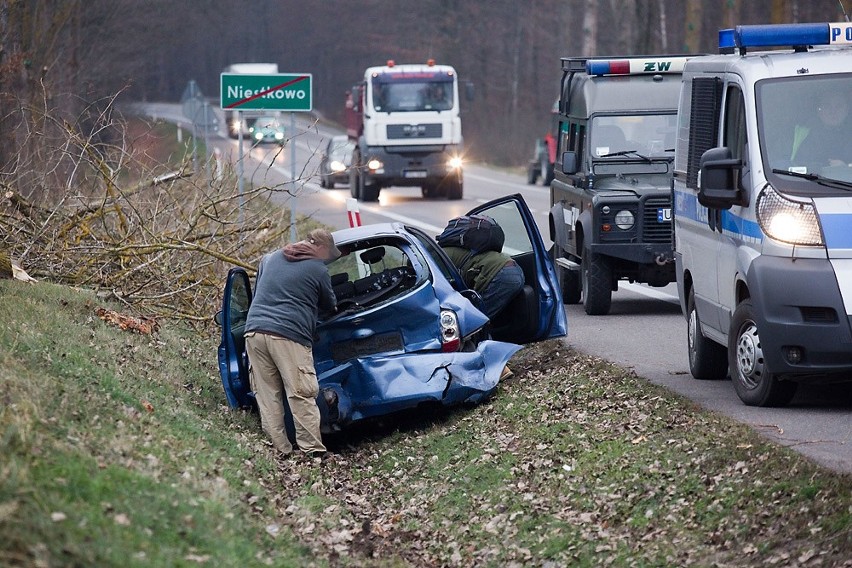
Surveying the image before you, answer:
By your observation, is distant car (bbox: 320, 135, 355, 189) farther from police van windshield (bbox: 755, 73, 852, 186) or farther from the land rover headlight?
police van windshield (bbox: 755, 73, 852, 186)

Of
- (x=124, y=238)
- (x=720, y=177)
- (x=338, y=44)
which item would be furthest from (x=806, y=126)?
(x=338, y=44)

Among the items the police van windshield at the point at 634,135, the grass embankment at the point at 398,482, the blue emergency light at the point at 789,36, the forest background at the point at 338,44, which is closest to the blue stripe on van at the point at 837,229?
the grass embankment at the point at 398,482

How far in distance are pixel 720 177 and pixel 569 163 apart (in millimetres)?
5631

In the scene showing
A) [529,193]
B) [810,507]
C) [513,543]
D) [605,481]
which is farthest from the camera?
[529,193]

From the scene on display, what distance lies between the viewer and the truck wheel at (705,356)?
1023 centimetres

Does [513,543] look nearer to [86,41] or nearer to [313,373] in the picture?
[313,373]

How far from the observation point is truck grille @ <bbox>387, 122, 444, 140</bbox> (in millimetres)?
32906

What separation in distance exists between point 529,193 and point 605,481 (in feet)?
96.9

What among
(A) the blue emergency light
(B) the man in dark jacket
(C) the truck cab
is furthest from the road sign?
(A) the blue emergency light

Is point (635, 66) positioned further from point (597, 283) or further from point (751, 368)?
point (751, 368)

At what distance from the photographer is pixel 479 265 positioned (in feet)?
36.8

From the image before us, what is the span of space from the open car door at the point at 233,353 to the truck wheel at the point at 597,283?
475cm

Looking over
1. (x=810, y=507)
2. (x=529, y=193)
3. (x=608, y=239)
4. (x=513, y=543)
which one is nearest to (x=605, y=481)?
(x=513, y=543)

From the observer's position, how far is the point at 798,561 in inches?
244
